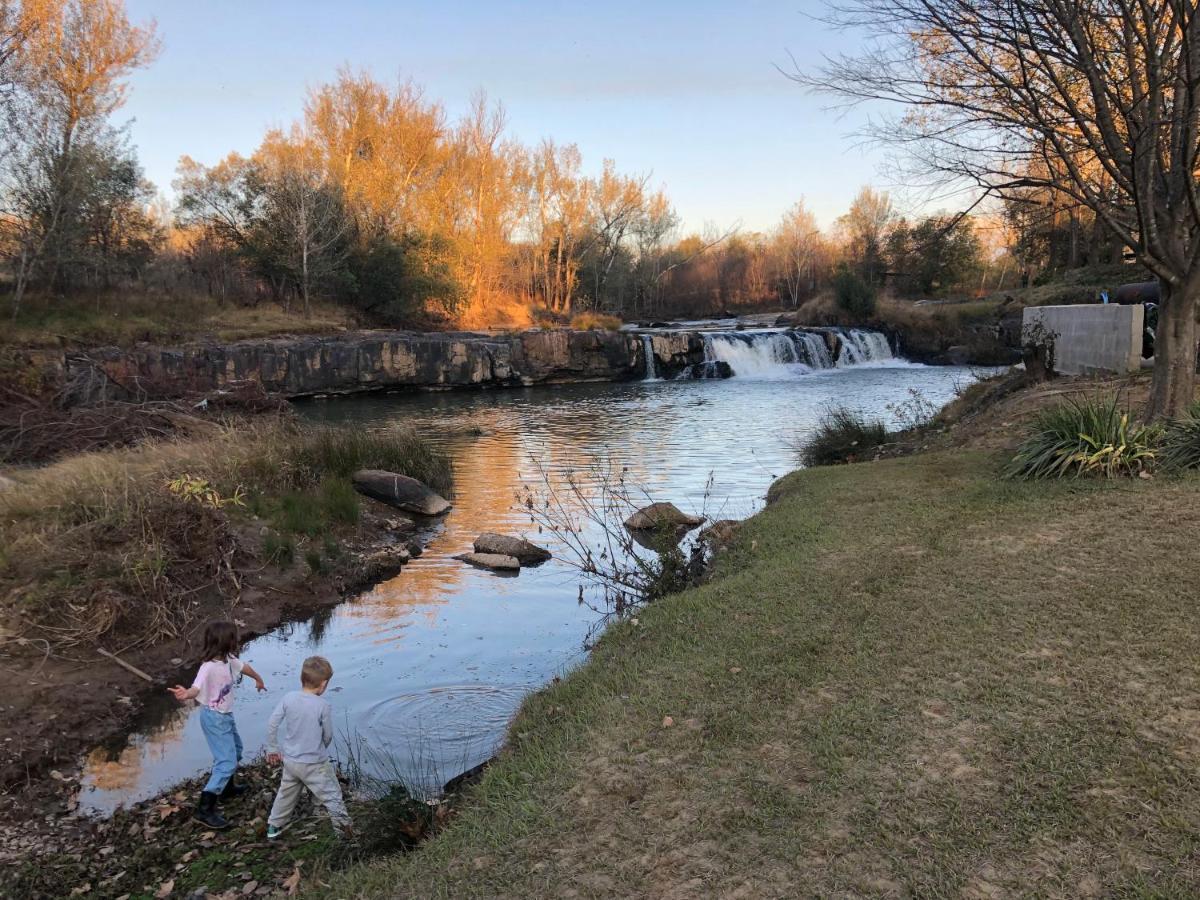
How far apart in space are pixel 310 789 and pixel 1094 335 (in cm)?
1534

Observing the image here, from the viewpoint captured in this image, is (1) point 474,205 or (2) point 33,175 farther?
(1) point 474,205

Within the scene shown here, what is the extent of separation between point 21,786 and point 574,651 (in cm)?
419

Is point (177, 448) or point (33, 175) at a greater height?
point (33, 175)

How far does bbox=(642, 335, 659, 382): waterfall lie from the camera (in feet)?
124

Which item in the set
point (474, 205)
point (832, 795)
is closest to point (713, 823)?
Answer: point (832, 795)

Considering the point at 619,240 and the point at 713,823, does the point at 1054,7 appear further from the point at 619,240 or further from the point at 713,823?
the point at 619,240

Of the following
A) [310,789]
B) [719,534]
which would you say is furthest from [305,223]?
[310,789]

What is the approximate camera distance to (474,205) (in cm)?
4812

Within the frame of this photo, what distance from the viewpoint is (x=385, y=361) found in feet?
110

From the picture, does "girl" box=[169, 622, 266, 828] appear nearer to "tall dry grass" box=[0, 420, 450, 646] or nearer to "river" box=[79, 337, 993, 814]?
"river" box=[79, 337, 993, 814]

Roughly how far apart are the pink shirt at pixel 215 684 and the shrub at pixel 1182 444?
322 inches

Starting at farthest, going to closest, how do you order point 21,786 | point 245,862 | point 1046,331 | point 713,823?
point 1046,331
point 21,786
point 245,862
point 713,823

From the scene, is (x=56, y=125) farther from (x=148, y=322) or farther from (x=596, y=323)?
(x=596, y=323)

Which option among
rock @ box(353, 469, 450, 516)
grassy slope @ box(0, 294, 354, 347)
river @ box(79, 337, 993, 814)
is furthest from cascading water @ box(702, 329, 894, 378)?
rock @ box(353, 469, 450, 516)
